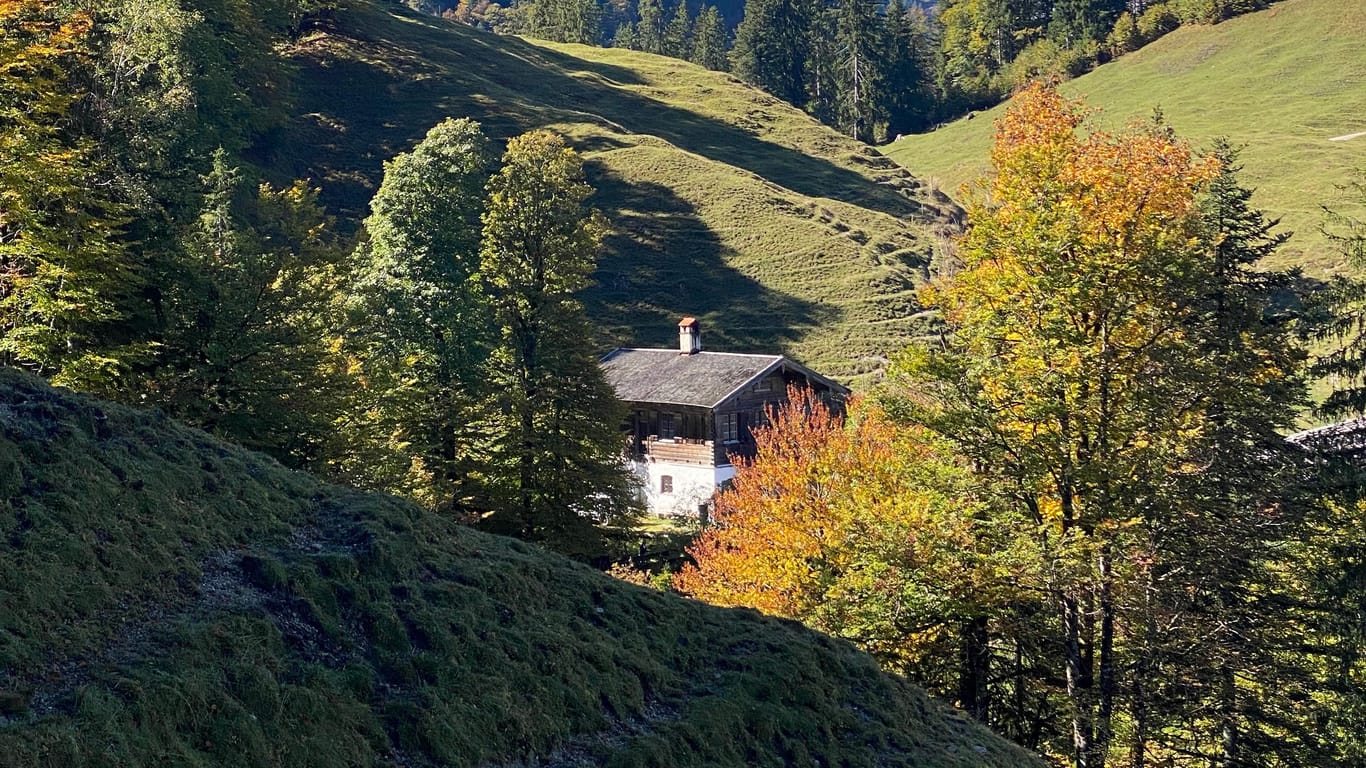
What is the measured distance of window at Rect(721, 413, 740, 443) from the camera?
167ft

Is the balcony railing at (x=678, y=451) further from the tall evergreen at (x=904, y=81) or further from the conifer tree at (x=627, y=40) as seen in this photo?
the conifer tree at (x=627, y=40)

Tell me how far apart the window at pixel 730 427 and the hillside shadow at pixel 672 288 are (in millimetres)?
18361

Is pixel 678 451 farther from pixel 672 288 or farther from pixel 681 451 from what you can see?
pixel 672 288

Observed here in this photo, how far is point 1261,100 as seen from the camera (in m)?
126

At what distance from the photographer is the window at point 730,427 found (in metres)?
51.0

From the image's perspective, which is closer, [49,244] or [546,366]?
[49,244]

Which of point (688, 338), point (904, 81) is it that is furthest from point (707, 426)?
point (904, 81)

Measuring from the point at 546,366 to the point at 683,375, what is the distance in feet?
65.3

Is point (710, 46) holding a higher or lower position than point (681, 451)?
higher

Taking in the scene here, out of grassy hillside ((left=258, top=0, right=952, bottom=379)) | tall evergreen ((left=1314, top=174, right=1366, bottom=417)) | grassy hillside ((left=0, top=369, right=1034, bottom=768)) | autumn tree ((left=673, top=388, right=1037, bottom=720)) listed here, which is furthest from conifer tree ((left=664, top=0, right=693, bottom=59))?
grassy hillside ((left=0, top=369, right=1034, bottom=768))

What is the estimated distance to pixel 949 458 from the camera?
21.6 meters

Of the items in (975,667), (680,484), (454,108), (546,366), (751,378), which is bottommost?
(975,667)

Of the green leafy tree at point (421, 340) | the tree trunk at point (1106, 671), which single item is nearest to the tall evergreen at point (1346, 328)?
the tree trunk at point (1106, 671)

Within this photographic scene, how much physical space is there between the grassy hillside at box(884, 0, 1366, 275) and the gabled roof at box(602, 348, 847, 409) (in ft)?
182
